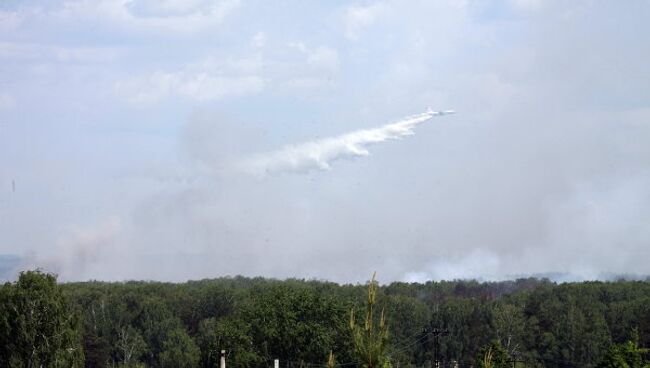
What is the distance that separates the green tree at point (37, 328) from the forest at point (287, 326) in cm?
7

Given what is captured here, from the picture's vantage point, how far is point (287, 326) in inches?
3440

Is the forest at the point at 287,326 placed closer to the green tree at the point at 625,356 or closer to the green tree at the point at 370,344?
the green tree at the point at 625,356

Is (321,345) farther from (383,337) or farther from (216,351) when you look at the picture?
(383,337)

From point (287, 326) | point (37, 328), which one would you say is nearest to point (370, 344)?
point (37, 328)

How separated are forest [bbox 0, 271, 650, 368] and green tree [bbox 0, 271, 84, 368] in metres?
0.07

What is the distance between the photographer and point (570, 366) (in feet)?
380

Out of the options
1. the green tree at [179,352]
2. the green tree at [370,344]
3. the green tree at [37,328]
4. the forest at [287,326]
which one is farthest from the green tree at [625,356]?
the green tree at [179,352]

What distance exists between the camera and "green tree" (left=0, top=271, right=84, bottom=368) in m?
64.9

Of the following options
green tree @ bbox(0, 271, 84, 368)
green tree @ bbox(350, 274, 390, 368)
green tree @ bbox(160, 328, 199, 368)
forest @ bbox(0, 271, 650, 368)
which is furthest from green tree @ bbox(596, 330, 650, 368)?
green tree @ bbox(160, 328, 199, 368)

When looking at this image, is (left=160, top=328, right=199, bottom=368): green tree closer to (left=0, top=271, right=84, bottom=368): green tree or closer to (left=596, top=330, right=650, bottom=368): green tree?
(left=0, top=271, right=84, bottom=368): green tree

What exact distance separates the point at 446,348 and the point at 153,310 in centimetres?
3857

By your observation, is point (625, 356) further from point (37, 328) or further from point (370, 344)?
point (37, 328)

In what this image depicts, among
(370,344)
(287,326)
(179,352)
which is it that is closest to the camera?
(370,344)

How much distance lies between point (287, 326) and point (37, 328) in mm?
26727
